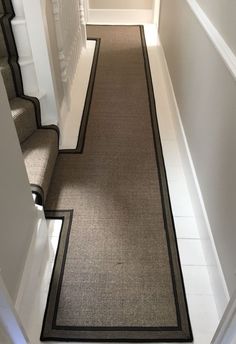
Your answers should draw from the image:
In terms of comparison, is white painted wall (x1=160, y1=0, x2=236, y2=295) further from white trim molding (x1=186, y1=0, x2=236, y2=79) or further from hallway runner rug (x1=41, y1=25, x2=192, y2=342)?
hallway runner rug (x1=41, y1=25, x2=192, y2=342)

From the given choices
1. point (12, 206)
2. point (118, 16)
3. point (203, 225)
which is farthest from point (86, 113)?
point (118, 16)

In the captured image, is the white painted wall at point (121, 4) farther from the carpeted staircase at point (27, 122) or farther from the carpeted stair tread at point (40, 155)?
the carpeted stair tread at point (40, 155)

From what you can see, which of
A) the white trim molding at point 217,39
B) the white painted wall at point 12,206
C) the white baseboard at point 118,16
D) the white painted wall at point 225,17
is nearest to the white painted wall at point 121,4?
the white baseboard at point 118,16

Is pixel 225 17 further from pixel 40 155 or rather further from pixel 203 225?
pixel 40 155

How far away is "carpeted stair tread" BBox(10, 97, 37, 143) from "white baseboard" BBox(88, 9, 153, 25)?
9.61 ft

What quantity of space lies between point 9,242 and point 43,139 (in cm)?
87

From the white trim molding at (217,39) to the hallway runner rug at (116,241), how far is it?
2.67ft

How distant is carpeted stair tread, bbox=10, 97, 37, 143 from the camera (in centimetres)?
165

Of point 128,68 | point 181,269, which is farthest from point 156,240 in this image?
point 128,68

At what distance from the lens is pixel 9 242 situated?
3.45 ft

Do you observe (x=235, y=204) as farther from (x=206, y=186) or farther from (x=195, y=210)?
(x=195, y=210)

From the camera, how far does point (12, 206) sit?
108cm

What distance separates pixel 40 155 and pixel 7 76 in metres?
0.47

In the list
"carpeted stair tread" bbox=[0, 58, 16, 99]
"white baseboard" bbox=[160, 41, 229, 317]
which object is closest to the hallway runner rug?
"white baseboard" bbox=[160, 41, 229, 317]
